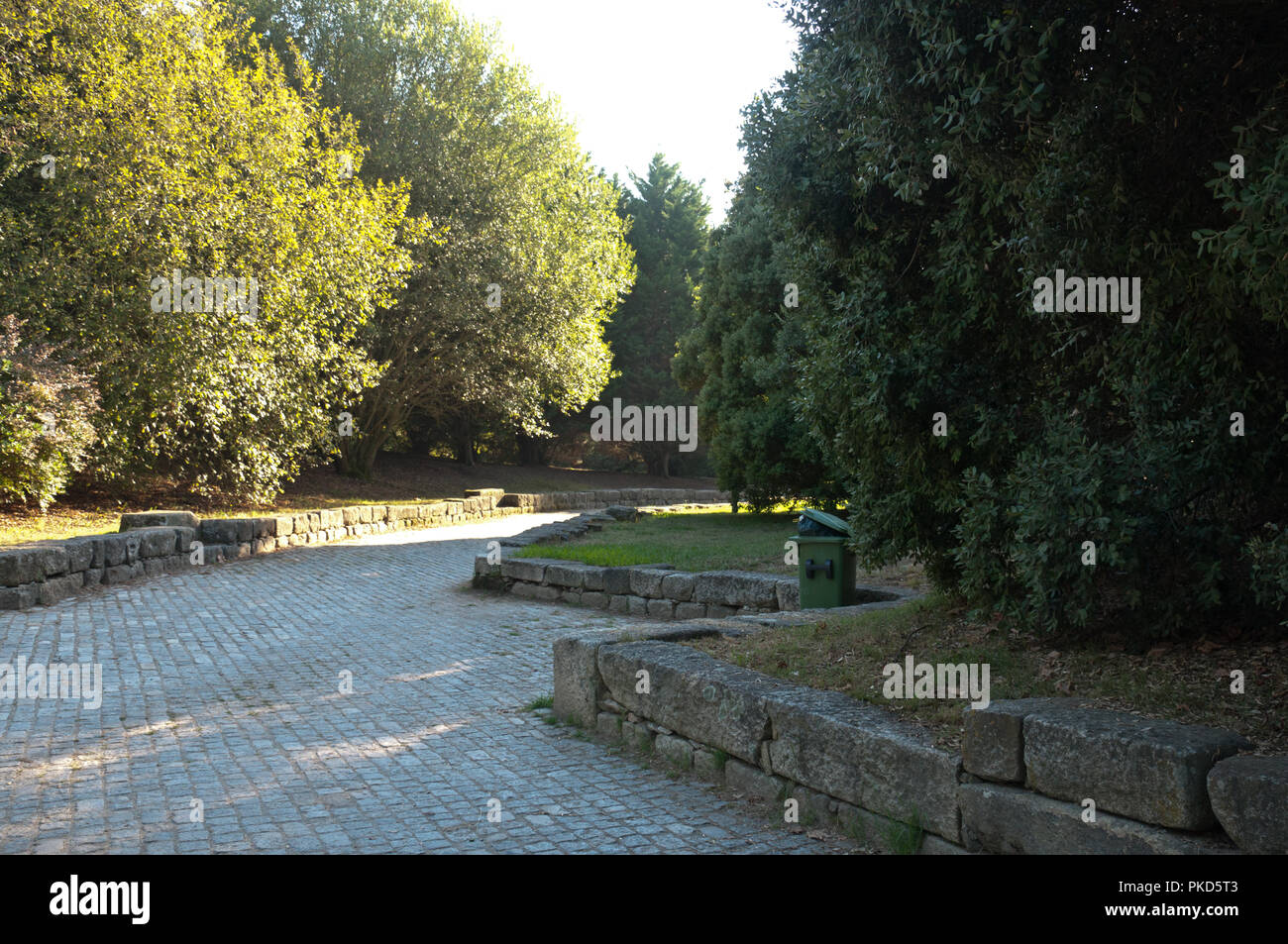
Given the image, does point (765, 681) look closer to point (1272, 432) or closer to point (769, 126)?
point (1272, 432)

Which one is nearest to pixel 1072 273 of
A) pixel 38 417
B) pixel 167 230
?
pixel 38 417

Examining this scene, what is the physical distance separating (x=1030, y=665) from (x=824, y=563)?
11.0 feet

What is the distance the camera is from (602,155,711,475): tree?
40812mm

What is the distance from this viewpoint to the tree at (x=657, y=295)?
4081 centimetres

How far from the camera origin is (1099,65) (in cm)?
451

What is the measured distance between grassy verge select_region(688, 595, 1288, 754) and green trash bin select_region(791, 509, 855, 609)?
65.6 inches

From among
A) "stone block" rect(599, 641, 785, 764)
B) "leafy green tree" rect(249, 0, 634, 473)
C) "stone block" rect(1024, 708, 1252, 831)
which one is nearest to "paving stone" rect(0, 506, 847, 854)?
"stone block" rect(599, 641, 785, 764)

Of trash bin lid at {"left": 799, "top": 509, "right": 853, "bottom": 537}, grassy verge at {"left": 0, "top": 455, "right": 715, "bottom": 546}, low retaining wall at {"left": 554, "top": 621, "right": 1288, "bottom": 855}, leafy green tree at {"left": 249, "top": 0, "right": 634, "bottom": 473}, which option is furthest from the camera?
leafy green tree at {"left": 249, "top": 0, "right": 634, "bottom": 473}

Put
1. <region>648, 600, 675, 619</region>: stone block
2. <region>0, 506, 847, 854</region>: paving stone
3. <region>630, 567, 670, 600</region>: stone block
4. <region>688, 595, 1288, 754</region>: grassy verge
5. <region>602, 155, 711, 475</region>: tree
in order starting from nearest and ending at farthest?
<region>688, 595, 1288, 754</region>: grassy verge
<region>0, 506, 847, 854</region>: paving stone
<region>648, 600, 675, 619</region>: stone block
<region>630, 567, 670, 600</region>: stone block
<region>602, 155, 711, 475</region>: tree

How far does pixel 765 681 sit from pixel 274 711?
3671mm

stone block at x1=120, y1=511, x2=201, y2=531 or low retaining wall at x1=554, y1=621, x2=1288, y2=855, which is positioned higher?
stone block at x1=120, y1=511, x2=201, y2=531

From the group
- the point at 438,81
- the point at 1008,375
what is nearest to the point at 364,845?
the point at 1008,375

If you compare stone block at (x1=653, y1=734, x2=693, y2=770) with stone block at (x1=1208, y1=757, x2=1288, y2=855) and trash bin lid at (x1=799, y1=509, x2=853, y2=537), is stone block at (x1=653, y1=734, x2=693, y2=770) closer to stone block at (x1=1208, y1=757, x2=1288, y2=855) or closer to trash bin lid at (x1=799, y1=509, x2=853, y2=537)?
stone block at (x1=1208, y1=757, x2=1288, y2=855)

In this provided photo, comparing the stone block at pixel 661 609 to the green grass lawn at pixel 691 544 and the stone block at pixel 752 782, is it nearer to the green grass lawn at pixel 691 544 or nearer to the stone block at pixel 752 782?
the green grass lawn at pixel 691 544
